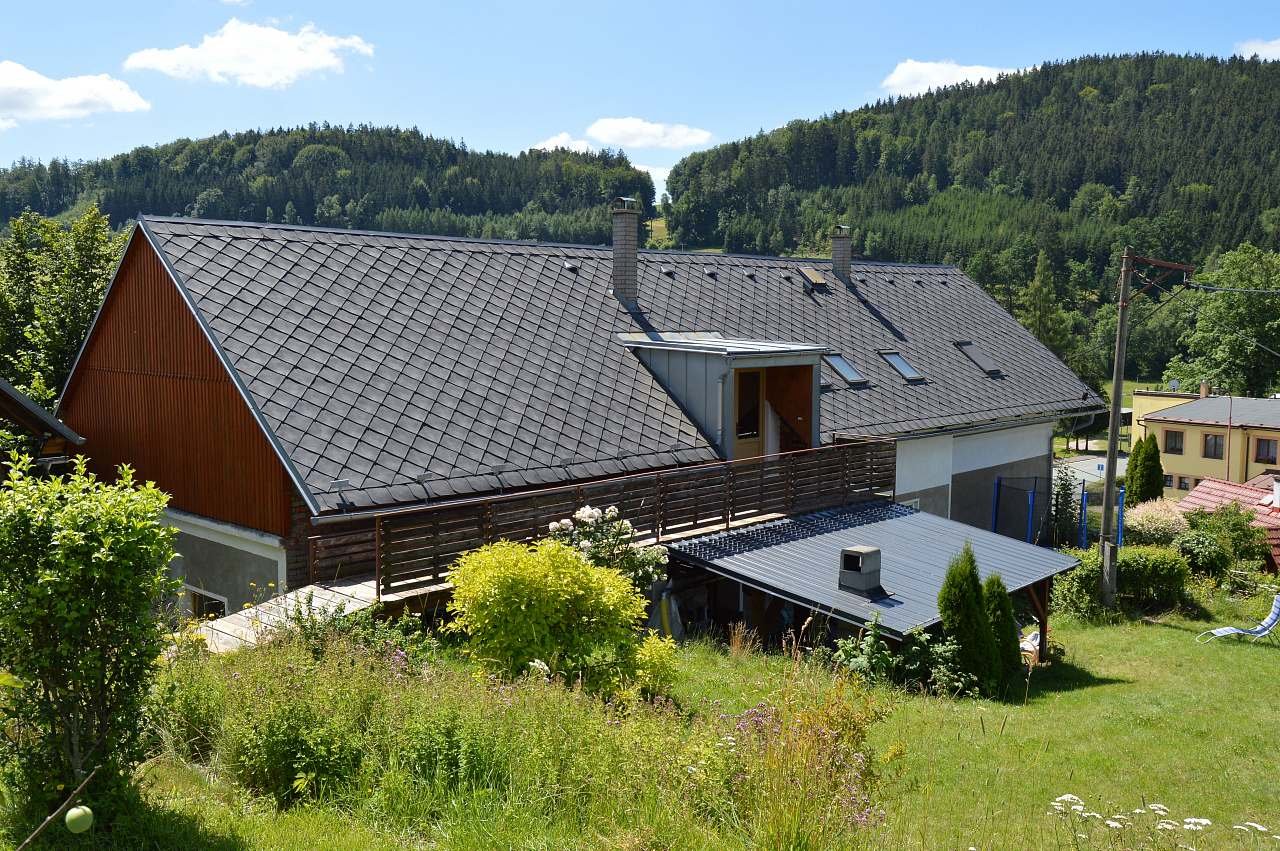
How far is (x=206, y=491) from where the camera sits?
1239cm

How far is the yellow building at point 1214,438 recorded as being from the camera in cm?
3953

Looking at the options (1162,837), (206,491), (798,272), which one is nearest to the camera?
(1162,837)

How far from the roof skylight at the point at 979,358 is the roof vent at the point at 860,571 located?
1318 cm

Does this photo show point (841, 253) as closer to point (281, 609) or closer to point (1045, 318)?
point (281, 609)

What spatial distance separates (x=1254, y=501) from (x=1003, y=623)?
70.8ft

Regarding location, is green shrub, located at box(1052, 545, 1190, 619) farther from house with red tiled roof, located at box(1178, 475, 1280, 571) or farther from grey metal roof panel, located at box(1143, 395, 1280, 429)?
grey metal roof panel, located at box(1143, 395, 1280, 429)

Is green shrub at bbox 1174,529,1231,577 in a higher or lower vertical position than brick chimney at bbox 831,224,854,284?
lower

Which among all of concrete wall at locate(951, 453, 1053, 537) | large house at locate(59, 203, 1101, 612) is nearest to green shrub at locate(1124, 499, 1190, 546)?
concrete wall at locate(951, 453, 1053, 537)

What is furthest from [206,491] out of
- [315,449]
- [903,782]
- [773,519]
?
[903,782]

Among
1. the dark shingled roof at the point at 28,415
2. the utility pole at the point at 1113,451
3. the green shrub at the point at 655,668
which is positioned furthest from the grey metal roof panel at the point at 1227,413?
the dark shingled roof at the point at 28,415

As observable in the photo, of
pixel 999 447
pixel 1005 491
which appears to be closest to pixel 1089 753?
pixel 1005 491

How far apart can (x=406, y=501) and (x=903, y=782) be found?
666 centimetres

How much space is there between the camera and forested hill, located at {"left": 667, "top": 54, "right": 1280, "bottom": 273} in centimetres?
11888

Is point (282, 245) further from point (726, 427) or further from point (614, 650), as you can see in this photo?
point (614, 650)
